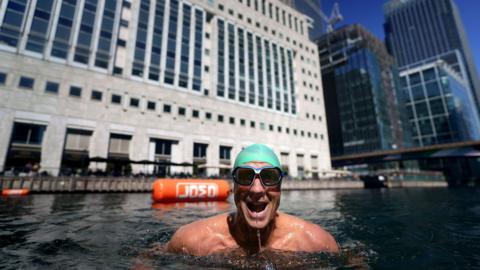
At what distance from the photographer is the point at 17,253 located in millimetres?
3324

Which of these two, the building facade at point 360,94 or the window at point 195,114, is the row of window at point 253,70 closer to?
the window at point 195,114

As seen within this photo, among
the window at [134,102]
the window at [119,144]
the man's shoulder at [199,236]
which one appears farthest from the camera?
the window at [134,102]

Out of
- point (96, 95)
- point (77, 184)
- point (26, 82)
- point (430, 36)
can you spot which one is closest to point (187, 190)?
point (77, 184)

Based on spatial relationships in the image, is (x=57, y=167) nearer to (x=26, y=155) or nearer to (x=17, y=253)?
(x=26, y=155)

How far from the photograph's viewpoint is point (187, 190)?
1224 cm

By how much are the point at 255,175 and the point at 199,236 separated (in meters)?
1.33

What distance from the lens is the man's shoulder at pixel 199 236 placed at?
3.13 metres

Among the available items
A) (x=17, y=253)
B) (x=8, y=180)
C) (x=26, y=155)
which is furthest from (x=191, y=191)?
(x=26, y=155)

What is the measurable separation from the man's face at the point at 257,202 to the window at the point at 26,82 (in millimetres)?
33414

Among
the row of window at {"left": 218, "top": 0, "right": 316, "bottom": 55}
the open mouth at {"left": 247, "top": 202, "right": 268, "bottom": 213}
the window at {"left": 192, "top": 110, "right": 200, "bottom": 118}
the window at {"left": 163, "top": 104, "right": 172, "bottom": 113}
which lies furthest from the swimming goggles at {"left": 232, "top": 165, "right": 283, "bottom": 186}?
the row of window at {"left": 218, "top": 0, "right": 316, "bottom": 55}

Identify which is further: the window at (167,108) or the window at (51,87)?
the window at (167,108)

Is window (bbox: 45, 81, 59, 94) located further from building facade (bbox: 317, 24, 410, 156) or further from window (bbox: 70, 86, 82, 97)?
building facade (bbox: 317, 24, 410, 156)

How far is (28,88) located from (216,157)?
24839 mm

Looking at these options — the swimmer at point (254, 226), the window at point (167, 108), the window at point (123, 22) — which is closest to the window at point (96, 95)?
the window at point (167, 108)
